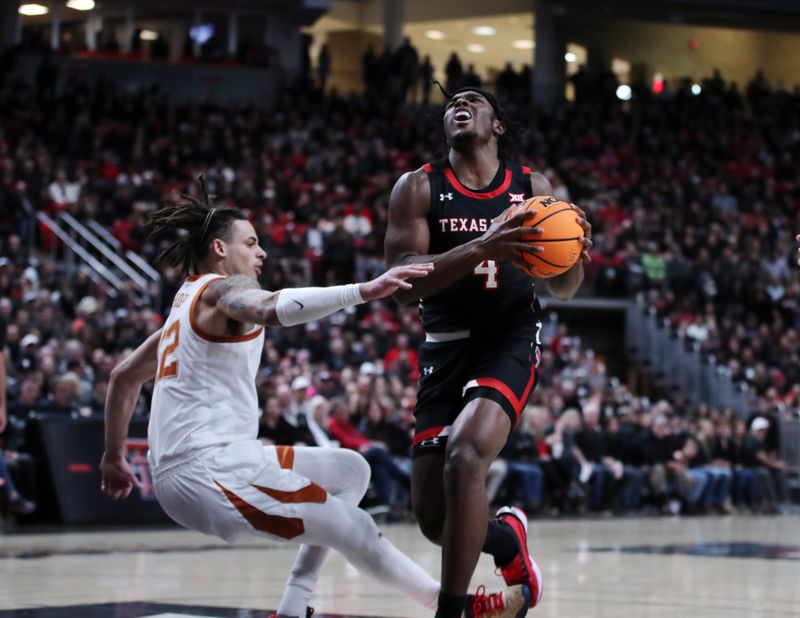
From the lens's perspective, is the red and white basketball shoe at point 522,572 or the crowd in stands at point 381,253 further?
the crowd in stands at point 381,253

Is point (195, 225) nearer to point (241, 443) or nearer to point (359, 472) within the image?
point (241, 443)

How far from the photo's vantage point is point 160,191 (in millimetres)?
25188

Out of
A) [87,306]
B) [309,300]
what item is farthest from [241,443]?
[87,306]

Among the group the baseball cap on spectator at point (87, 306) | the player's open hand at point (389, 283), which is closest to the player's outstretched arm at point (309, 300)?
the player's open hand at point (389, 283)

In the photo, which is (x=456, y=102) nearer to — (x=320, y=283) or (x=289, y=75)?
(x=320, y=283)

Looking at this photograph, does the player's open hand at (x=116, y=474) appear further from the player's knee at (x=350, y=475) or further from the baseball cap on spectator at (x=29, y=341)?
the baseball cap on spectator at (x=29, y=341)

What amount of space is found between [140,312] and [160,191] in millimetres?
6313

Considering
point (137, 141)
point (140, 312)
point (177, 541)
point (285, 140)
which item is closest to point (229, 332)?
point (177, 541)

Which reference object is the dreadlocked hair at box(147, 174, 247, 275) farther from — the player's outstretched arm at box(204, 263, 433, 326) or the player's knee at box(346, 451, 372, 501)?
the player's knee at box(346, 451, 372, 501)

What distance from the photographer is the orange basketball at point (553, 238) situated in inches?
226

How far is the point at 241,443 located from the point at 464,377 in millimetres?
1154

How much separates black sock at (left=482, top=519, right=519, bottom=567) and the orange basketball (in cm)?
127

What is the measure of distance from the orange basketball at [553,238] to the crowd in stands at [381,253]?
8024mm

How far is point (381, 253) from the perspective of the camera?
25.2m
